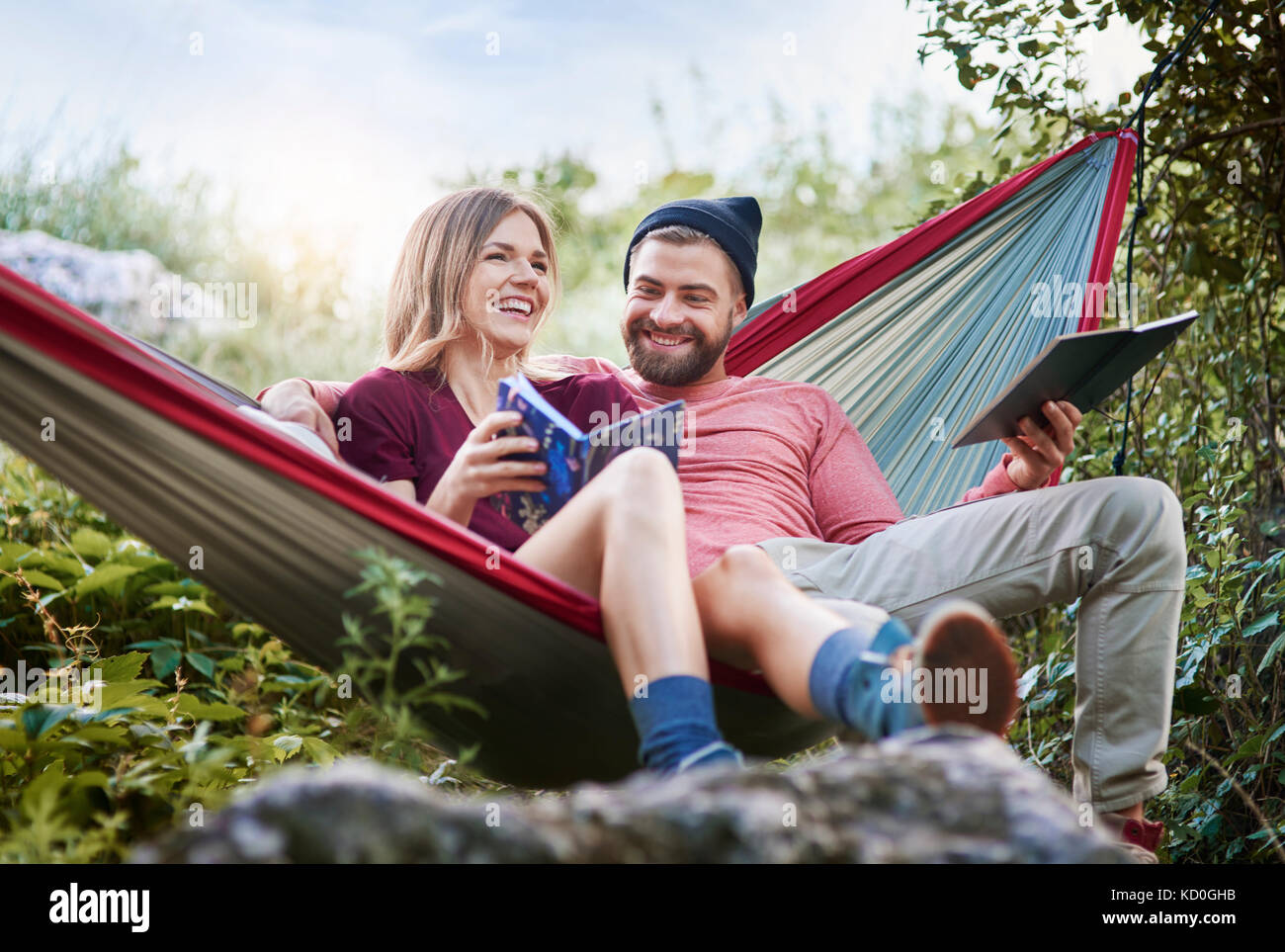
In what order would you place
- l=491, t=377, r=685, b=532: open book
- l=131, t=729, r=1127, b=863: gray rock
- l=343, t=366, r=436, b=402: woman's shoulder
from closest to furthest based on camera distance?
l=131, t=729, r=1127, b=863: gray rock → l=491, t=377, r=685, b=532: open book → l=343, t=366, r=436, b=402: woman's shoulder

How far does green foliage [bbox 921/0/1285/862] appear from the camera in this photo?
2.21m

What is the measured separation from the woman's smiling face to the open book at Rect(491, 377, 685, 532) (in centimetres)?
47

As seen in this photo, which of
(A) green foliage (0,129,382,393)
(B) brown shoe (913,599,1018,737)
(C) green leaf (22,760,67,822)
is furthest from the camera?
(A) green foliage (0,129,382,393)

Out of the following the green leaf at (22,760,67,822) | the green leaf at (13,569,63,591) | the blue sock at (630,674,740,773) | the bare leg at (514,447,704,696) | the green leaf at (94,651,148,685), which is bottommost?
the green leaf at (22,760,67,822)

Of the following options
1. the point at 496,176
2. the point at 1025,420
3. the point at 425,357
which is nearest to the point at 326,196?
the point at 496,176

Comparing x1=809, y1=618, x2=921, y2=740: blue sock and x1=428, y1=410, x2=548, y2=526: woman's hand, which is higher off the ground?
x1=428, y1=410, x2=548, y2=526: woman's hand

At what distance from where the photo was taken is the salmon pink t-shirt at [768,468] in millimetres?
2012

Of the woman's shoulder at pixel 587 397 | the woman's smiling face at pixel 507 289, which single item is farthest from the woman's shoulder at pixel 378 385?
the woman's shoulder at pixel 587 397

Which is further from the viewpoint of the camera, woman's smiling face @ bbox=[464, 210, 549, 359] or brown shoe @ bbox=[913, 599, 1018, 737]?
woman's smiling face @ bbox=[464, 210, 549, 359]

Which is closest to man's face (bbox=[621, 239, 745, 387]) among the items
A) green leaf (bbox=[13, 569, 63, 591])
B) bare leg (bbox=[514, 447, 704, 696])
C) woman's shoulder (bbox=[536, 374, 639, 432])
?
woman's shoulder (bbox=[536, 374, 639, 432])

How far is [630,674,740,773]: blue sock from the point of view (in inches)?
49.3

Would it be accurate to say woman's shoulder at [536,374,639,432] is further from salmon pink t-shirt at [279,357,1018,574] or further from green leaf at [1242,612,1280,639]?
green leaf at [1242,612,1280,639]

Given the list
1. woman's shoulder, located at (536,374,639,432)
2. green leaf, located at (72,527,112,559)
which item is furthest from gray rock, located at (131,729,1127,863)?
green leaf, located at (72,527,112,559)
